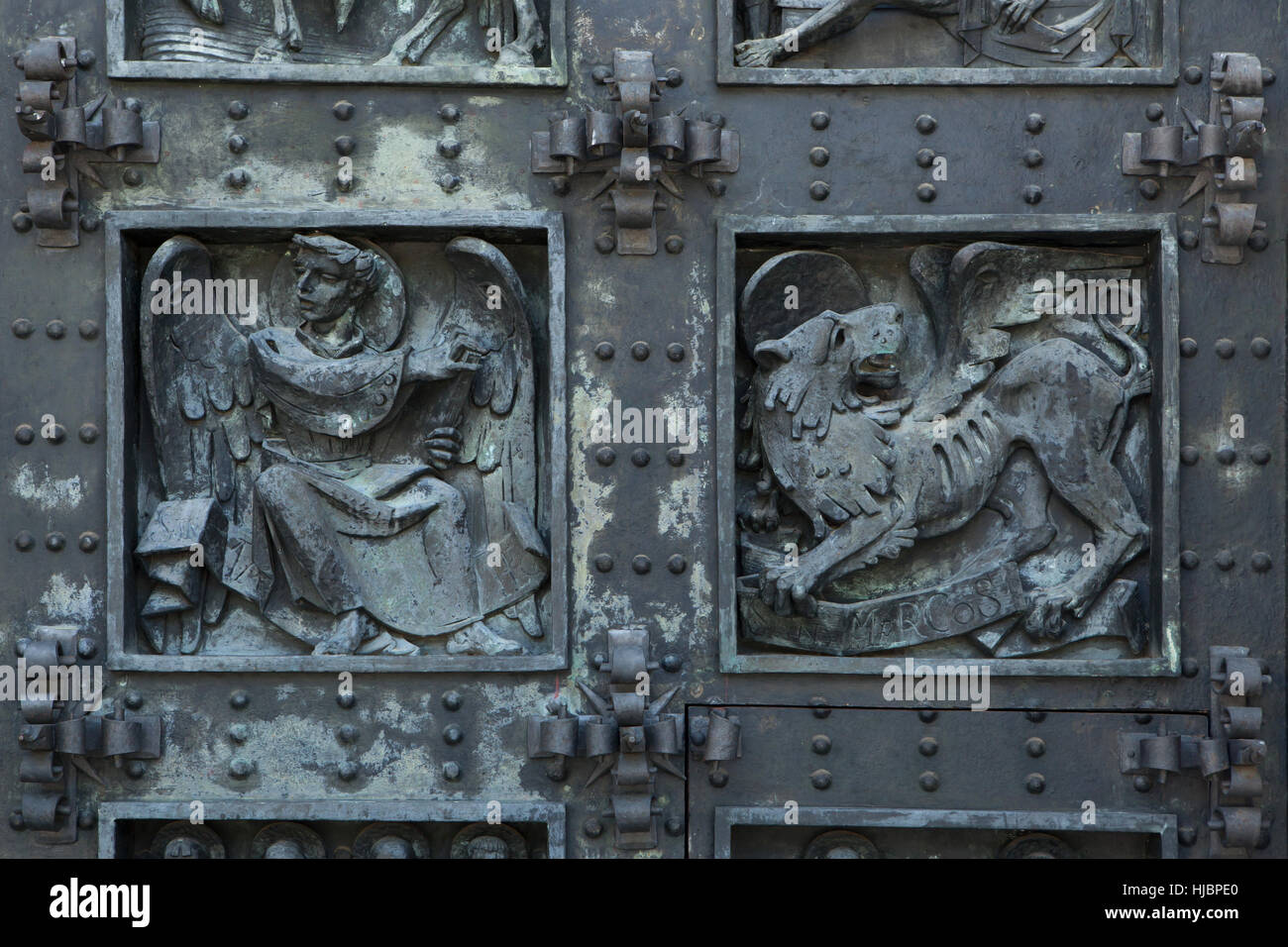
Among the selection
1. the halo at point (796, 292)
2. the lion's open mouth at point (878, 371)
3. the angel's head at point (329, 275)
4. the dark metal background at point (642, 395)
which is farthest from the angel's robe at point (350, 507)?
the lion's open mouth at point (878, 371)

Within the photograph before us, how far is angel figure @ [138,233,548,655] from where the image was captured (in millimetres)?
6254

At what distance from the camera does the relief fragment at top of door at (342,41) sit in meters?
6.25

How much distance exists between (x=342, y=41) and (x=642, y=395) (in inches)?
68.7

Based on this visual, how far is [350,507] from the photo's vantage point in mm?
6277

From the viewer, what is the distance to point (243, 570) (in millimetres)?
6301

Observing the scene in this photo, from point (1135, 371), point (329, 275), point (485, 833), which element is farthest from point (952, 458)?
point (329, 275)

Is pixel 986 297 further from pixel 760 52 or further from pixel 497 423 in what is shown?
pixel 497 423

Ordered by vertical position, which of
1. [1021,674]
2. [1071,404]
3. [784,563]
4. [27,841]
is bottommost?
[27,841]

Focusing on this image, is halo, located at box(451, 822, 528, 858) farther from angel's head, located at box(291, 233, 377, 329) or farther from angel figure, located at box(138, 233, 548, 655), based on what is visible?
angel's head, located at box(291, 233, 377, 329)

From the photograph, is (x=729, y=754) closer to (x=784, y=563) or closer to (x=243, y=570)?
(x=784, y=563)

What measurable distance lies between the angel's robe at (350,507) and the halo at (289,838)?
0.67 metres

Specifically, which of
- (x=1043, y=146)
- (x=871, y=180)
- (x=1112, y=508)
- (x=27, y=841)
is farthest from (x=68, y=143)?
(x=1112, y=508)

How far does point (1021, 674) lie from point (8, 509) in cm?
359

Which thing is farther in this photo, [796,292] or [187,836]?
[796,292]
